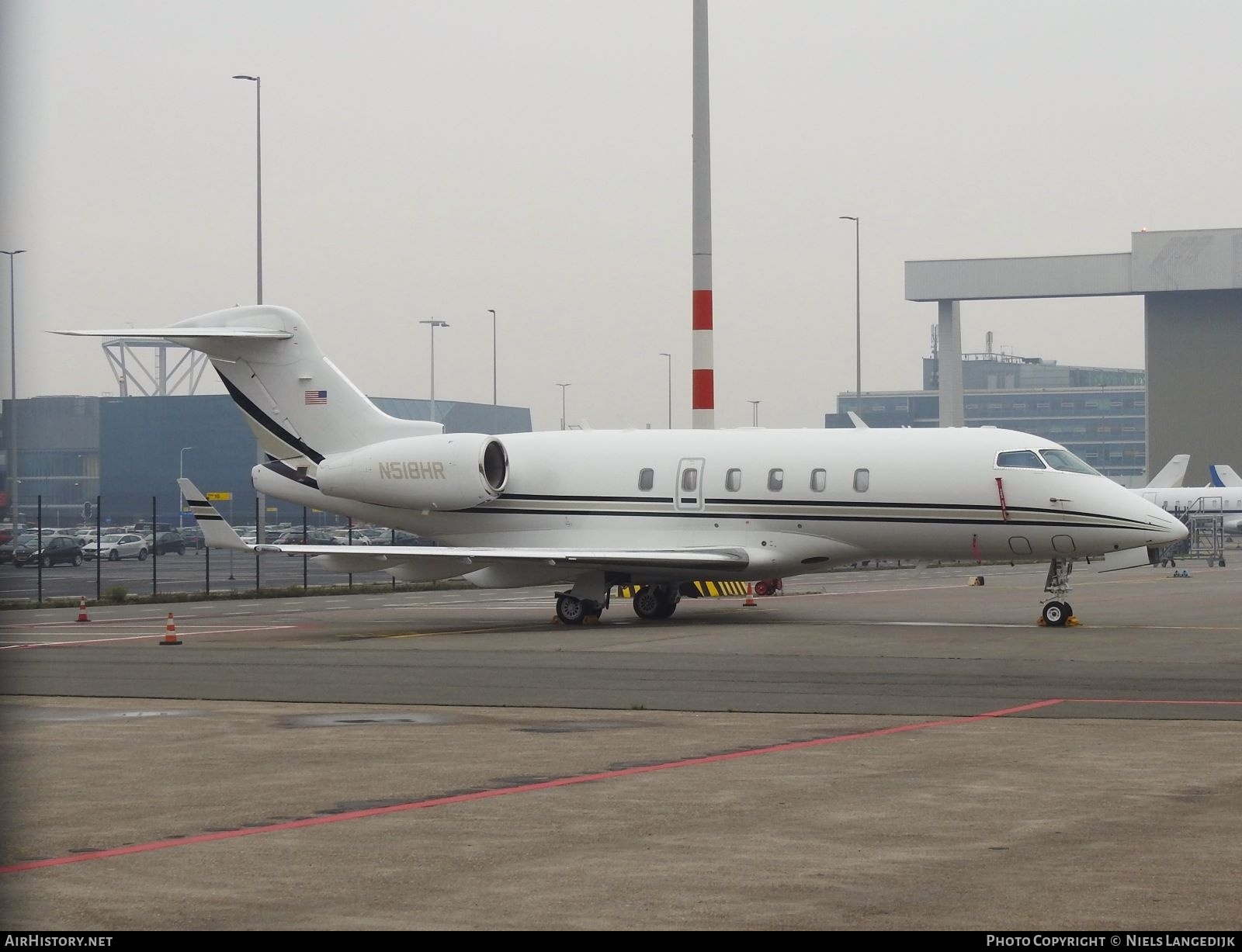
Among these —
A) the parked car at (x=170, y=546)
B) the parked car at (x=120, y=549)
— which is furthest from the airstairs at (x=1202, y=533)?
the parked car at (x=170, y=546)

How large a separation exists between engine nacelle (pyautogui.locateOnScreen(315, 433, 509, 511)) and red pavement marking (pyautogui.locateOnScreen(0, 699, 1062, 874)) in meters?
15.7

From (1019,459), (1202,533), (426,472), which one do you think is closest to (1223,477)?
(1202,533)

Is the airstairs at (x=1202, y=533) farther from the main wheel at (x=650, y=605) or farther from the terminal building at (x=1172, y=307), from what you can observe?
the main wheel at (x=650, y=605)

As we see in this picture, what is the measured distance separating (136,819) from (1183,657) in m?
15.0

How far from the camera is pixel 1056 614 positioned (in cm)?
2659

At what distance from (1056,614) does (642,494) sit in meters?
7.39

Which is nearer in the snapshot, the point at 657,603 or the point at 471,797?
the point at 471,797

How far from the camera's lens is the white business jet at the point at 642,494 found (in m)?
26.3

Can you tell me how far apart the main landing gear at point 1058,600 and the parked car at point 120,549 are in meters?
52.0

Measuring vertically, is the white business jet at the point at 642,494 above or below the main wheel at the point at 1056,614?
above

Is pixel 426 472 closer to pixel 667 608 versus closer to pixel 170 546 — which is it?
pixel 667 608

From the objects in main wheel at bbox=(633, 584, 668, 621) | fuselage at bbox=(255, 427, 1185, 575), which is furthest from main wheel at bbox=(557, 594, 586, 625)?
main wheel at bbox=(633, 584, 668, 621)

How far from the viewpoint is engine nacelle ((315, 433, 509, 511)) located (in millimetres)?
29641

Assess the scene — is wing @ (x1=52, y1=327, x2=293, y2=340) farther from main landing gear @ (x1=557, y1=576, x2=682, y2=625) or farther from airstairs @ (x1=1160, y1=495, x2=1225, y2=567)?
airstairs @ (x1=1160, y1=495, x2=1225, y2=567)
